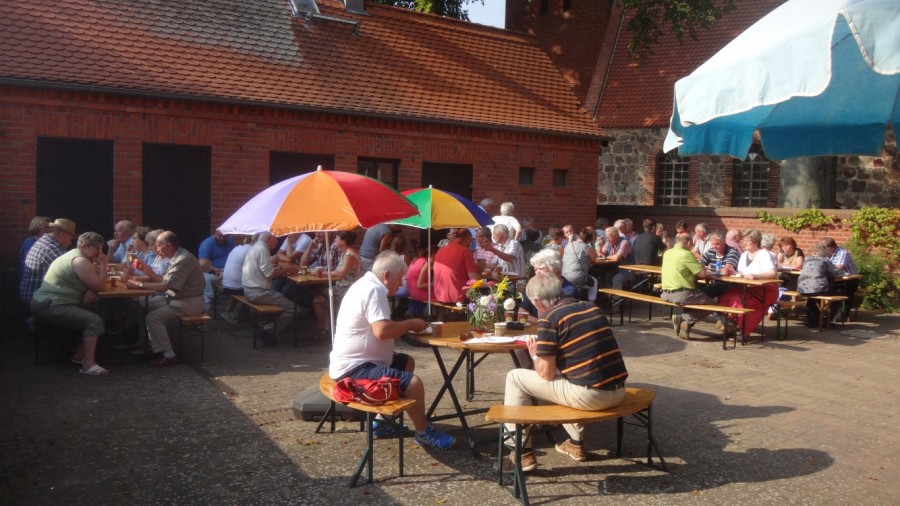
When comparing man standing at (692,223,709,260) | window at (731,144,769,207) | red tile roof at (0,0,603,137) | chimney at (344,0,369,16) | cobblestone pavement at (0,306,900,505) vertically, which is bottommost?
cobblestone pavement at (0,306,900,505)

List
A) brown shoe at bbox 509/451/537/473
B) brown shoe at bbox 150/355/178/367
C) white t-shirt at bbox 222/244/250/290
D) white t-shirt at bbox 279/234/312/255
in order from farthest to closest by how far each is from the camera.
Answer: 1. white t-shirt at bbox 279/234/312/255
2. white t-shirt at bbox 222/244/250/290
3. brown shoe at bbox 150/355/178/367
4. brown shoe at bbox 509/451/537/473

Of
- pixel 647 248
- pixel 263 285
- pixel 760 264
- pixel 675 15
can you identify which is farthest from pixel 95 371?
pixel 675 15

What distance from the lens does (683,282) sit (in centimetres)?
1088

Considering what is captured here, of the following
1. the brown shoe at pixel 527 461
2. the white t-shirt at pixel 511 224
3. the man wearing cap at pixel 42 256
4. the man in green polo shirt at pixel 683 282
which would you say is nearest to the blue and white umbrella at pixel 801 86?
the brown shoe at pixel 527 461

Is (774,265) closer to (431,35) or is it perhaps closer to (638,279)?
(638,279)

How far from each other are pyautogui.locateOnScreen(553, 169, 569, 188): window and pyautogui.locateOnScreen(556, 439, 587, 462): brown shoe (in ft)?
39.5

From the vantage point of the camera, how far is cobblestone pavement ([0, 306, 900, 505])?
17.0 feet

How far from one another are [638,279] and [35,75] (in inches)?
418

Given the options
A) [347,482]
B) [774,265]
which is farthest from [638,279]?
[347,482]

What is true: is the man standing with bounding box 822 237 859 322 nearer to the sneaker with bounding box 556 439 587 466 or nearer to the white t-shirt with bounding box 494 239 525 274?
the white t-shirt with bounding box 494 239 525 274

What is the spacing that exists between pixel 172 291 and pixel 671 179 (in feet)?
66.3

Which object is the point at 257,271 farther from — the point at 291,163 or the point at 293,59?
the point at 293,59

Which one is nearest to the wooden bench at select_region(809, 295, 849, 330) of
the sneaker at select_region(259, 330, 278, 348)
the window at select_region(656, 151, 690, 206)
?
the sneaker at select_region(259, 330, 278, 348)

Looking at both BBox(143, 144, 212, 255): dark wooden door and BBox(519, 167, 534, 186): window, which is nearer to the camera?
BBox(143, 144, 212, 255): dark wooden door
